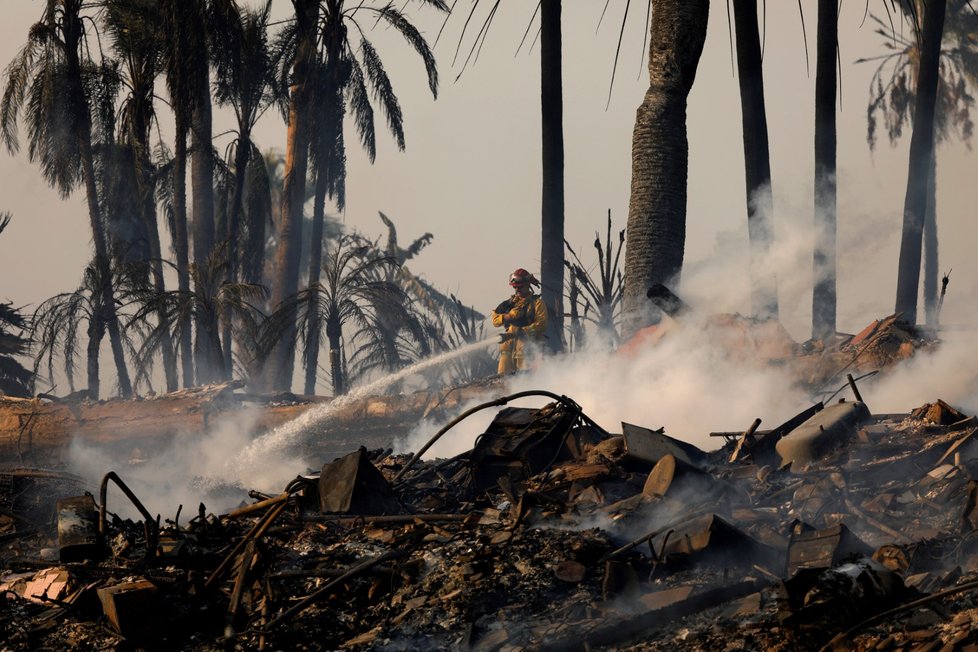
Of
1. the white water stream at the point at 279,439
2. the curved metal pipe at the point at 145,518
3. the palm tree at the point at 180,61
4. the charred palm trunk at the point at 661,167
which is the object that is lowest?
the white water stream at the point at 279,439

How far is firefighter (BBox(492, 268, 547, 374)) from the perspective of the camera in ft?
51.4

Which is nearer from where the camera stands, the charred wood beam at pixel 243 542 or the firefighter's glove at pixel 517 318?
the charred wood beam at pixel 243 542

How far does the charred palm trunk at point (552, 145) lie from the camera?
65.5 ft

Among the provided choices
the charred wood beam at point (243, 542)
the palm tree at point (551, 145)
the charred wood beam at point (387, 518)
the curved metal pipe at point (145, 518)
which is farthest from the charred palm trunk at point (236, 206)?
the charred wood beam at point (243, 542)

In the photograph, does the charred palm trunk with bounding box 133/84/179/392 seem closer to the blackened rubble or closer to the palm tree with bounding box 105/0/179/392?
the palm tree with bounding box 105/0/179/392

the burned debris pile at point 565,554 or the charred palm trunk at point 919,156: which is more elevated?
the charred palm trunk at point 919,156

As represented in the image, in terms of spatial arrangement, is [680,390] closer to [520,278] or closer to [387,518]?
[520,278]

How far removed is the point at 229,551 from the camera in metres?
6.83

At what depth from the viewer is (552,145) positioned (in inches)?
792

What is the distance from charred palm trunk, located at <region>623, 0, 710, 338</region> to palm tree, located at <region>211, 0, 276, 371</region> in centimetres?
1381

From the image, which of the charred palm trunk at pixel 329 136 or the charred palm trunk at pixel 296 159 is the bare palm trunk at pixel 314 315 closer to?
the charred palm trunk at pixel 329 136

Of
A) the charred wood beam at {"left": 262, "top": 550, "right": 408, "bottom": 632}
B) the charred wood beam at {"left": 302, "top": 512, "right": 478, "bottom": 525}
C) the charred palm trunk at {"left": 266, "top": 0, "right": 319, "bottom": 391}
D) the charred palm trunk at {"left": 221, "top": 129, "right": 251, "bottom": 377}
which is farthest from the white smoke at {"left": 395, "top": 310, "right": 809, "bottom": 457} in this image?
the charred palm trunk at {"left": 266, "top": 0, "right": 319, "bottom": 391}

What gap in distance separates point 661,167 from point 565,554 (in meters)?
8.21

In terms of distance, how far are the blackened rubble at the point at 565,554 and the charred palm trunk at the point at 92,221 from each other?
55.7 ft
